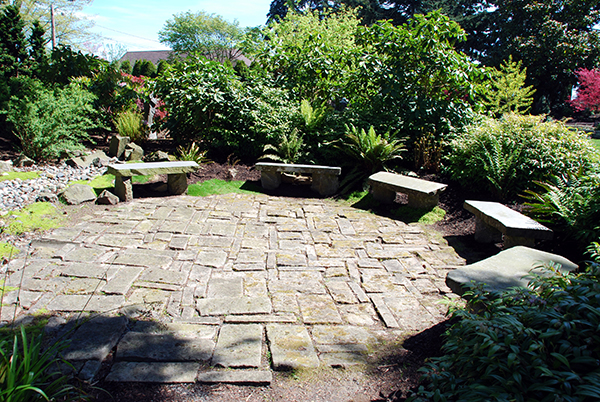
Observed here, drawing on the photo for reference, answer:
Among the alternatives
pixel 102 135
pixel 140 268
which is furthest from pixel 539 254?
pixel 102 135

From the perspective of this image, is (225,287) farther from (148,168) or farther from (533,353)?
(148,168)

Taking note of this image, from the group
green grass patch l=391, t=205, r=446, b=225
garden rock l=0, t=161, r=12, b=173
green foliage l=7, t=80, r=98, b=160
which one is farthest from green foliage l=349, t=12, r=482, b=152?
garden rock l=0, t=161, r=12, b=173

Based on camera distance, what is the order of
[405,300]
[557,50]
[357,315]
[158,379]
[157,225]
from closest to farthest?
[158,379]
[357,315]
[405,300]
[157,225]
[557,50]

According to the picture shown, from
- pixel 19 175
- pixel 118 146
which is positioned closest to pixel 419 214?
pixel 118 146

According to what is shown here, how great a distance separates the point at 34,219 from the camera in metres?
4.18

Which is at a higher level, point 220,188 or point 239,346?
point 220,188

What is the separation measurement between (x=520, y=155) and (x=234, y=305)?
4.62 meters

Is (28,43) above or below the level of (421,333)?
above

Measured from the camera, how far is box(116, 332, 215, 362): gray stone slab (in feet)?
7.24

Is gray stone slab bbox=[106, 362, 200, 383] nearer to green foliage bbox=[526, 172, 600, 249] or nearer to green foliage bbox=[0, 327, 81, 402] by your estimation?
green foliage bbox=[0, 327, 81, 402]

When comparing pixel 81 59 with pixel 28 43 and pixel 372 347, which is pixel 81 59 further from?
pixel 372 347

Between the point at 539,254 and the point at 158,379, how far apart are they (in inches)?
117

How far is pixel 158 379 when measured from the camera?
203cm

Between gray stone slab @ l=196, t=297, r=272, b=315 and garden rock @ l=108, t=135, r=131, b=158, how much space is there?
18.3 feet
